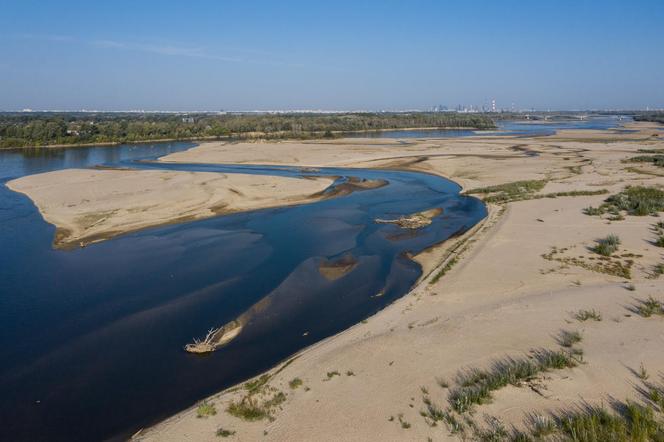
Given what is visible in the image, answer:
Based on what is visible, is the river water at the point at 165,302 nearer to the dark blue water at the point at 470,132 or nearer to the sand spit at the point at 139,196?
the sand spit at the point at 139,196

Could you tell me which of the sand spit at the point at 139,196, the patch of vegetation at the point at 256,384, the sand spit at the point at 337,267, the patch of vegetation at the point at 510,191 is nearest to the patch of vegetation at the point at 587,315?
the sand spit at the point at 337,267

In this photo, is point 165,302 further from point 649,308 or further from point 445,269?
point 649,308

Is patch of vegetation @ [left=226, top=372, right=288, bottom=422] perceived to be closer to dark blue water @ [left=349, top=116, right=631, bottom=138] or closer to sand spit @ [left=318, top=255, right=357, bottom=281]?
sand spit @ [left=318, top=255, right=357, bottom=281]

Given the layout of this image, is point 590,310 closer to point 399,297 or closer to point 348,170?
point 399,297

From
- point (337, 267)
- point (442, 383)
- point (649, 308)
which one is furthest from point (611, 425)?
point (337, 267)

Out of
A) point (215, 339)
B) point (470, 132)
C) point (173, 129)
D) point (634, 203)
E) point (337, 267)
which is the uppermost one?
point (173, 129)

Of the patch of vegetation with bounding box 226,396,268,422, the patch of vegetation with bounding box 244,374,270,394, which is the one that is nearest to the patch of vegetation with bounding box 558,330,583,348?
the patch of vegetation with bounding box 244,374,270,394

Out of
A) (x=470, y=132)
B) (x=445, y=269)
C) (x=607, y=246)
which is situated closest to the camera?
(x=445, y=269)

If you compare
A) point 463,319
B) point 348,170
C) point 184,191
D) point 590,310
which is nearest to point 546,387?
point 463,319
